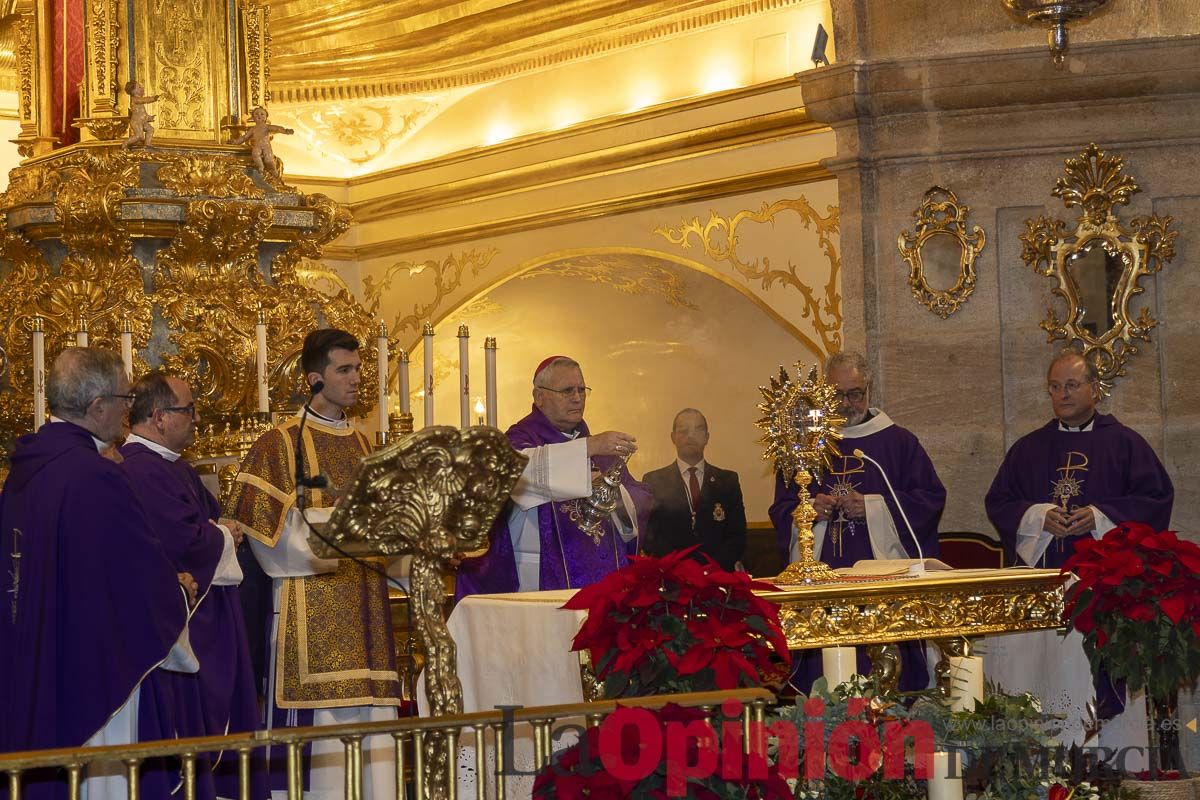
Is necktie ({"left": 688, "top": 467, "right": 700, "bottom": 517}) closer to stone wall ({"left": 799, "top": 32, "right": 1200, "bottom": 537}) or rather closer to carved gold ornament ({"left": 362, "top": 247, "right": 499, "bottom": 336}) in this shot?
stone wall ({"left": 799, "top": 32, "right": 1200, "bottom": 537})

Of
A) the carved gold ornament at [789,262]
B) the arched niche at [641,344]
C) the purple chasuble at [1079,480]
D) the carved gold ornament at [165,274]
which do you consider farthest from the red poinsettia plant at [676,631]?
the arched niche at [641,344]

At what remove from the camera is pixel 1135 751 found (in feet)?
20.3

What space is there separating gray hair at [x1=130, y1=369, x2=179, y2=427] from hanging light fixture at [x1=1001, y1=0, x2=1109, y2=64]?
3.84 m

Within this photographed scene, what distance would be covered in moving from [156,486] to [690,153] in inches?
209

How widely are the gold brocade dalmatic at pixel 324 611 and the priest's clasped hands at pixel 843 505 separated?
158cm

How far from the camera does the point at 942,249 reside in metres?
8.33

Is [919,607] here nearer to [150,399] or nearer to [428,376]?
[428,376]

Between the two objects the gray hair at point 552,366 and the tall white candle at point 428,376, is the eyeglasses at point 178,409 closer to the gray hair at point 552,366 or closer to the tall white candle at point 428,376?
the tall white candle at point 428,376


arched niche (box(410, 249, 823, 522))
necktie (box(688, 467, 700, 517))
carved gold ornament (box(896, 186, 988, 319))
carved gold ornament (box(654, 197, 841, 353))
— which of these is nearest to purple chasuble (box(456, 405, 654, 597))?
necktie (box(688, 467, 700, 517))

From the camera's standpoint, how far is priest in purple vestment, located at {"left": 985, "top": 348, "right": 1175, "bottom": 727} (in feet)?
22.9

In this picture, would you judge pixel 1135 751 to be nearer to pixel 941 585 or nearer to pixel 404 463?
pixel 941 585

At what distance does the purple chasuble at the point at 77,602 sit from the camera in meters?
4.62

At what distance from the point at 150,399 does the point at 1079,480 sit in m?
3.56

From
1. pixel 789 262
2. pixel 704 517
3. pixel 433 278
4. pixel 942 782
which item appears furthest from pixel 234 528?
pixel 433 278
